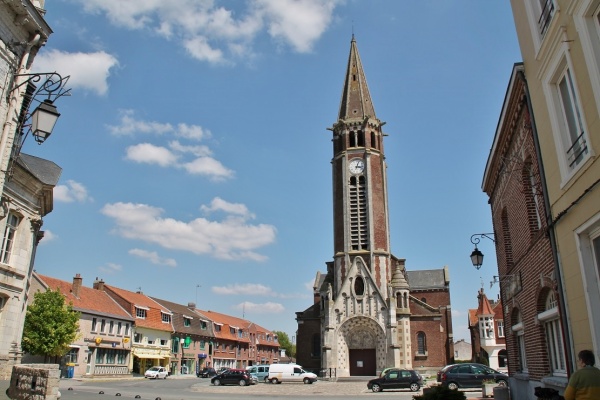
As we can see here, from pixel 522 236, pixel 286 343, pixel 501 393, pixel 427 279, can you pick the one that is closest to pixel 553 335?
pixel 522 236

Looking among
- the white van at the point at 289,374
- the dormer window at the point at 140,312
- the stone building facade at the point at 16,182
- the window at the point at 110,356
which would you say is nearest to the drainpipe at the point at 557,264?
the stone building facade at the point at 16,182

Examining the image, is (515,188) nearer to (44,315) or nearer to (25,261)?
(25,261)

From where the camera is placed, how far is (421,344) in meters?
43.5

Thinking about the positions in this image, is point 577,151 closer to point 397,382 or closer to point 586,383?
point 586,383

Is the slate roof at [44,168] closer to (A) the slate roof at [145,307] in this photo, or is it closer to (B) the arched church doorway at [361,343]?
(B) the arched church doorway at [361,343]

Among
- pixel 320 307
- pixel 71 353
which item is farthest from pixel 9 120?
pixel 320 307

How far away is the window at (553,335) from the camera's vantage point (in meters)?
10.9

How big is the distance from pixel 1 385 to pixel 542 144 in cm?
1437

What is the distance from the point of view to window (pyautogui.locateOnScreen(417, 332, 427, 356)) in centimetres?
4322

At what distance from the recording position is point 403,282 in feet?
142

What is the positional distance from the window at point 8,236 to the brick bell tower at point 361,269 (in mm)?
30028

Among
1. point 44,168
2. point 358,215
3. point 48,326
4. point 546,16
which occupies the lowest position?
point 48,326

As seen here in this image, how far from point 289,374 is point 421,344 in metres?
13.0

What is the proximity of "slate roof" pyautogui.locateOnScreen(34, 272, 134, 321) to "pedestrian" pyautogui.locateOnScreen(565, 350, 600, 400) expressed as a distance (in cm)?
4266
